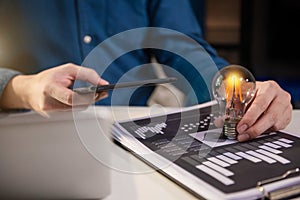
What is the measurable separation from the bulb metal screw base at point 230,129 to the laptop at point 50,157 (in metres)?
0.21

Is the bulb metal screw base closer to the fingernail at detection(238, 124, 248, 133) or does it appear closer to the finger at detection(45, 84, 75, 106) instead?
the fingernail at detection(238, 124, 248, 133)

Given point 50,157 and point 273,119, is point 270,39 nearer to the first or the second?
point 273,119

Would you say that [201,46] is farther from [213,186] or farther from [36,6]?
[213,186]

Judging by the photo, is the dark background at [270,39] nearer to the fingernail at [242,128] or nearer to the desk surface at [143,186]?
the fingernail at [242,128]

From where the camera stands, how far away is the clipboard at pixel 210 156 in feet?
1.44

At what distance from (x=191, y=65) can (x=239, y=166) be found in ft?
1.41

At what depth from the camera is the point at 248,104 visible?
63cm

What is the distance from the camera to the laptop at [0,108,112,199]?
1.35 ft

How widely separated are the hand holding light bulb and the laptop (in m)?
0.23

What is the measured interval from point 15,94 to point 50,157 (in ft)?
1.17

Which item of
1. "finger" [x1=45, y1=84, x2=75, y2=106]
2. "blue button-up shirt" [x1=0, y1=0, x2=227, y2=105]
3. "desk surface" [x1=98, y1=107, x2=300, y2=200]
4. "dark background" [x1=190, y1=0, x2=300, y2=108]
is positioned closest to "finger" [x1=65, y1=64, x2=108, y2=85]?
"finger" [x1=45, y1=84, x2=75, y2=106]

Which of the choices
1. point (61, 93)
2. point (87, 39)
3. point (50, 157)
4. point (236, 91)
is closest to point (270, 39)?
point (87, 39)

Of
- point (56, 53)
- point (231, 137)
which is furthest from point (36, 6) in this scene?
point (231, 137)

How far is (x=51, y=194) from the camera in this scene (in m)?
0.43
